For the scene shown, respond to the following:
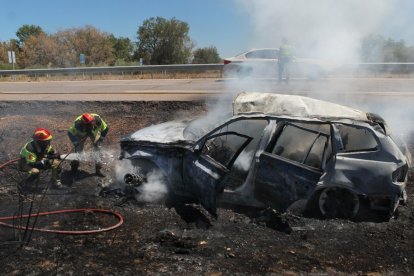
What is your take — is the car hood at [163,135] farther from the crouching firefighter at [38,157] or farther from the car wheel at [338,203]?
the car wheel at [338,203]

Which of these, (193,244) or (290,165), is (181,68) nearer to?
(290,165)

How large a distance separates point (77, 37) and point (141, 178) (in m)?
39.6

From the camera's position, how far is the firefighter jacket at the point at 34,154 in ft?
20.6

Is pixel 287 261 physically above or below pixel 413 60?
below

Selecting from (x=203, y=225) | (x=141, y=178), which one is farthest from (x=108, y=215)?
(x=203, y=225)

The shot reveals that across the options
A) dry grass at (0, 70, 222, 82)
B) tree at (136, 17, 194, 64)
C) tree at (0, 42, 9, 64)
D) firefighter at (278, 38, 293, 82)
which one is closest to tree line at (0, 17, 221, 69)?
tree at (136, 17, 194, 64)

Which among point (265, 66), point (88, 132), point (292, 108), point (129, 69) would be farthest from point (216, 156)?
point (129, 69)

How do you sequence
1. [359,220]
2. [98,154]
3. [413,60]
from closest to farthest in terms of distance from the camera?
[359,220], [98,154], [413,60]

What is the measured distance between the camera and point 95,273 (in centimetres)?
387

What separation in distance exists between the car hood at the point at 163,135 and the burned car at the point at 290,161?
0.03 meters

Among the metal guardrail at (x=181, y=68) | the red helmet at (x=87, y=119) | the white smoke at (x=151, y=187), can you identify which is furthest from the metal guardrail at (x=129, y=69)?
the white smoke at (x=151, y=187)

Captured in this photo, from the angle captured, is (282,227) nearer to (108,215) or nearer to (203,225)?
(203,225)

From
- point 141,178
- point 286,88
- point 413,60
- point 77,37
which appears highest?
point 77,37

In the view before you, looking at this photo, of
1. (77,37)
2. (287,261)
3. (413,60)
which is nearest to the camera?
(287,261)
